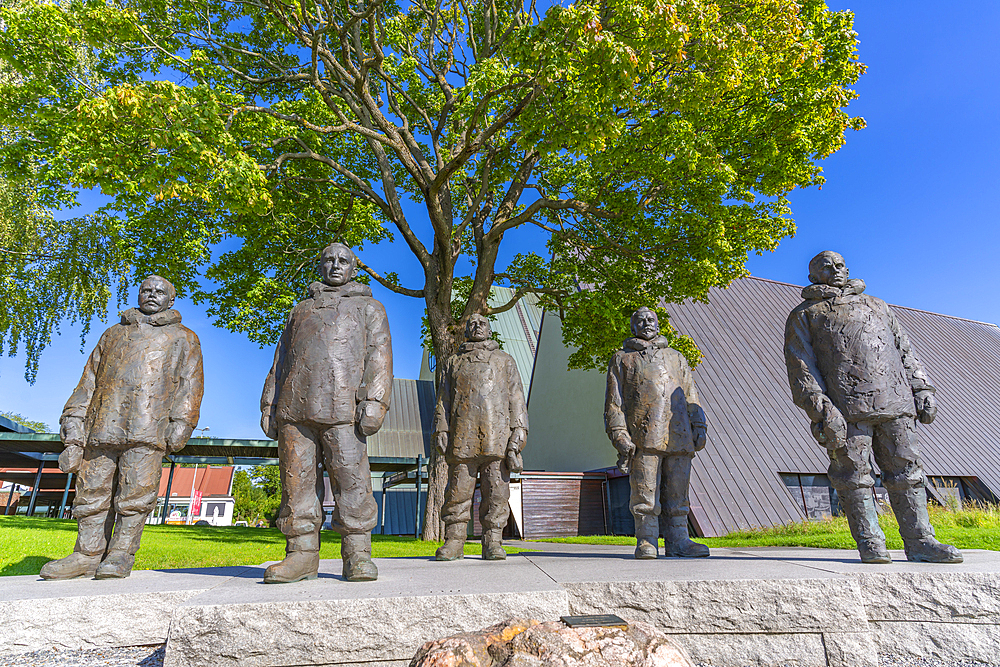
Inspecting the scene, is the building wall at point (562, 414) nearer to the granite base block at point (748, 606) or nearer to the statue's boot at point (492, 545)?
the statue's boot at point (492, 545)

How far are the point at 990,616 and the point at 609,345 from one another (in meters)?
8.71

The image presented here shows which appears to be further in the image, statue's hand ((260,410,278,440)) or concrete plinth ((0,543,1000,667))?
statue's hand ((260,410,278,440))

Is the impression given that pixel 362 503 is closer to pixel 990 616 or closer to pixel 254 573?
pixel 254 573

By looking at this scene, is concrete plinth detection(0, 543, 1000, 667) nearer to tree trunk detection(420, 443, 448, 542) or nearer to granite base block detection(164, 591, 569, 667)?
granite base block detection(164, 591, 569, 667)

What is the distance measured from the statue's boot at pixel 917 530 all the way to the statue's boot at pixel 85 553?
608 cm

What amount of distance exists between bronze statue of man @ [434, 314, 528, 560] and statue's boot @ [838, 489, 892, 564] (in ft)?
9.20

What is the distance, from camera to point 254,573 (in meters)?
4.45

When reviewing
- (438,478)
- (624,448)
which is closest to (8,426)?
(438,478)

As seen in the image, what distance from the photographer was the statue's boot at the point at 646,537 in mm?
5299

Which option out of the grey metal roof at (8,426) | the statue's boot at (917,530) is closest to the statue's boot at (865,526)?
the statue's boot at (917,530)

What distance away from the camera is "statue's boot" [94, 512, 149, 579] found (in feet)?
13.5

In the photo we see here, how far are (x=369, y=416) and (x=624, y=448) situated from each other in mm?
2736

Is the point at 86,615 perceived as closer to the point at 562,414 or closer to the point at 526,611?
the point at 526,611

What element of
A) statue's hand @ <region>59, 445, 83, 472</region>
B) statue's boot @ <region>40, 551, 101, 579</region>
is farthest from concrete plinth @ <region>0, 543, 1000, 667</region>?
statue's hand @ <region>59, 445, 83, 472</region>
